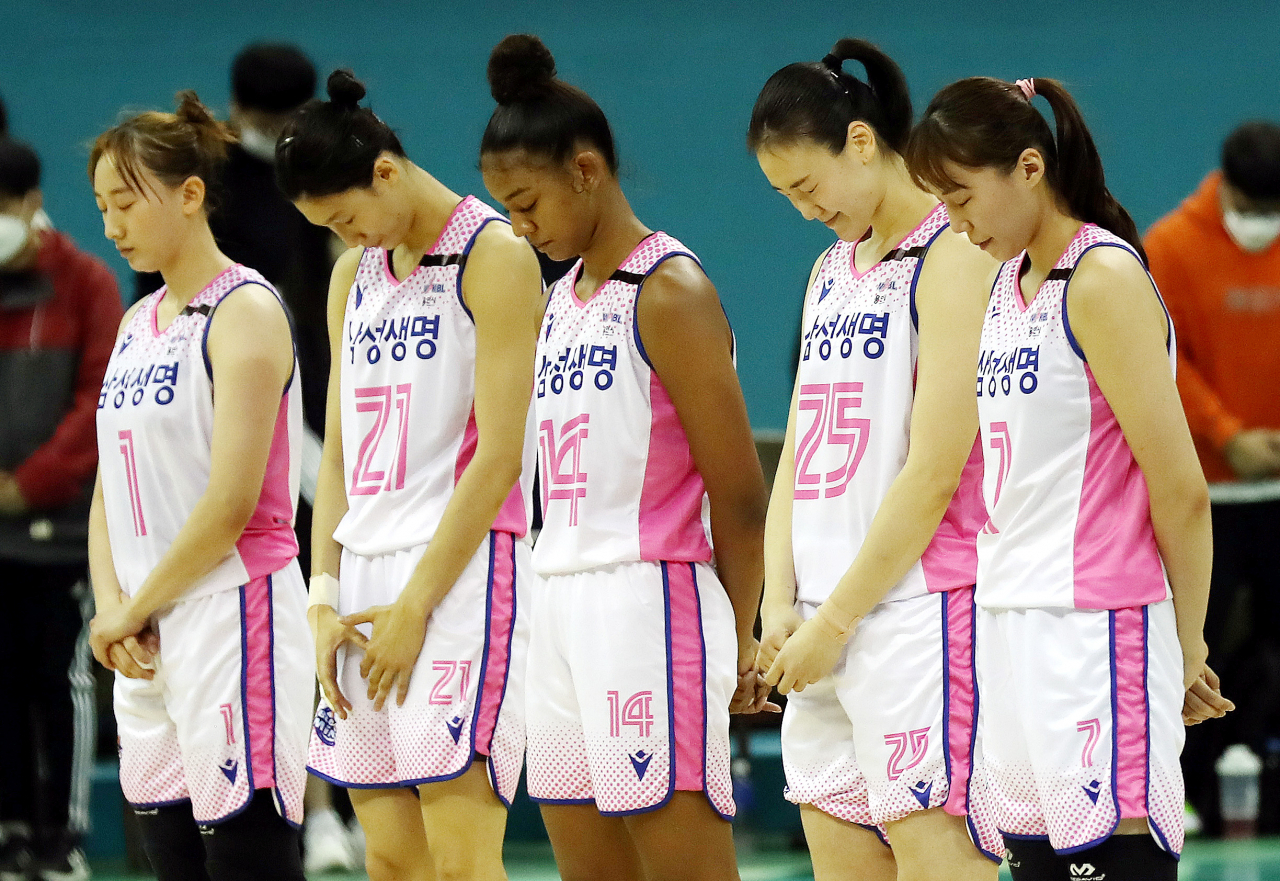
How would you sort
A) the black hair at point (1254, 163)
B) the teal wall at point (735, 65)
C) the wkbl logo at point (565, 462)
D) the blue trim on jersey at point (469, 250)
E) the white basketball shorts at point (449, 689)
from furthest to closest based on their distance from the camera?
the teal wall at point (735, 65) < the black hair at point (1254, 163) < the blue trim on jersey at point (469, 250) < the white basketball shorts at point (449, 689) < the wkbl logo at point (565, 462)

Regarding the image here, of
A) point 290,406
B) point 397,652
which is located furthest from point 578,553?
point 290,406

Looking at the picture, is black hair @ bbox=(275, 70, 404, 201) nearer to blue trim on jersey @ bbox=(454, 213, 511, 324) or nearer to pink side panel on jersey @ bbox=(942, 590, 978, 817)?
blue trim on jersey @ bbox=(454, 213, 511, 324)

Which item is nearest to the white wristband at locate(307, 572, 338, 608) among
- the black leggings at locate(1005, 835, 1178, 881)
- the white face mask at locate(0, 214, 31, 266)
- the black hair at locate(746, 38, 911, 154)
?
the black hair at locate(746, 38, 911, 154)

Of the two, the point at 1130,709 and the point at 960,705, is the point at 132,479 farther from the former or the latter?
the point at 1130,709

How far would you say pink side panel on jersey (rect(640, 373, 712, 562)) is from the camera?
8.46 ft

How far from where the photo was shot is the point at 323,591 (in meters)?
2.90

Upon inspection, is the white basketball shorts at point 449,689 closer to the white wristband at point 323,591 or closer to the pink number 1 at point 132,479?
the white wristband at point 323,591

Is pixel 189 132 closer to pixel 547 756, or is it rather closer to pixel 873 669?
pixel 547 756

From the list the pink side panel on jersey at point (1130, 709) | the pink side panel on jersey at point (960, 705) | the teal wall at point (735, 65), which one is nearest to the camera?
the pink side panel on jersey at point (1130, 709)

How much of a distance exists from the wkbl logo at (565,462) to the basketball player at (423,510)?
113 millimetres

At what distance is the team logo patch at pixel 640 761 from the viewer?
251cm

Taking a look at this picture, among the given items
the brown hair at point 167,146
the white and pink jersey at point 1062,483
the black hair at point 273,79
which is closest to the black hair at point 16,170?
the black hair at point 273,79

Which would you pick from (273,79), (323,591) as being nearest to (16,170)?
(273,79)

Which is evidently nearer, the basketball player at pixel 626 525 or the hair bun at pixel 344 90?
the basketball player at pixel 626 525
